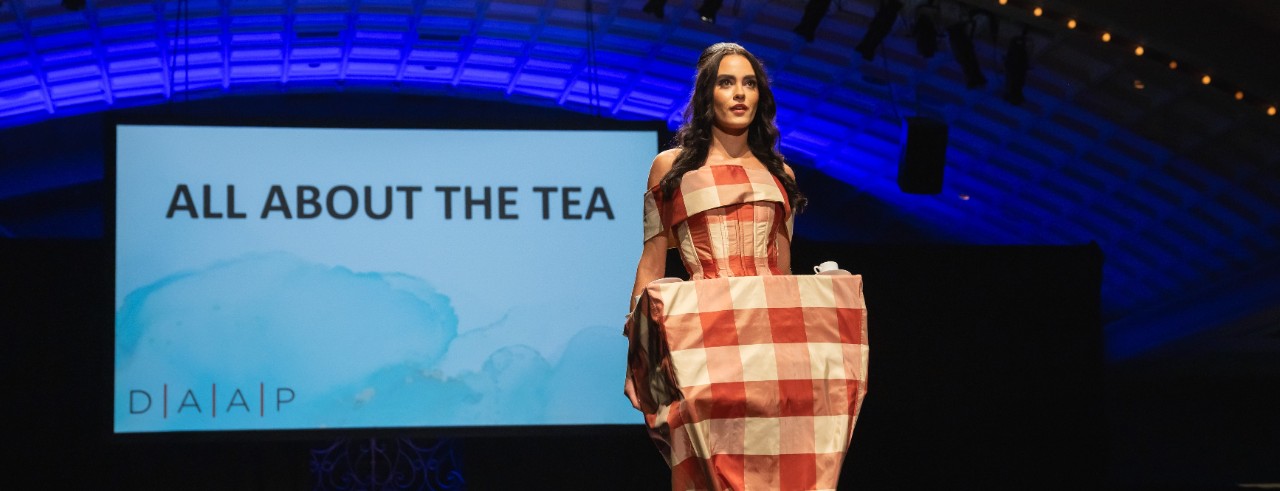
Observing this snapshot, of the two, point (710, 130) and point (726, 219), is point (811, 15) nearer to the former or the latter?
point (710, 130)

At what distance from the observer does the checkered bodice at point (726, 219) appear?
2.97 meters

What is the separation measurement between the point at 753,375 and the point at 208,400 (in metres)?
4.19

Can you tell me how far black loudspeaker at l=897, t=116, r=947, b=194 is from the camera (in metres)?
10.4

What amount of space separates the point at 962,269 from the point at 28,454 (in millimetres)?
6646

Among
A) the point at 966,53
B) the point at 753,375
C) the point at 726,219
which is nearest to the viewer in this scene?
the point at 753,375

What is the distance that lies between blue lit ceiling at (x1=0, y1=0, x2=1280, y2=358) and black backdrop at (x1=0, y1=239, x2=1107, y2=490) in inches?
78.7

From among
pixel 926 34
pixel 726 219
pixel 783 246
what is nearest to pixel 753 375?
pixel 726 219

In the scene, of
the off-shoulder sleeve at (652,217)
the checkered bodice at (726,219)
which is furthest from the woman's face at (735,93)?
the off-shoulder sleeve at (652,217)

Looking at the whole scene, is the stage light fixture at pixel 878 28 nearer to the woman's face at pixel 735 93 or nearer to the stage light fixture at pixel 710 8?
the stage light fixture at pixel 710 8

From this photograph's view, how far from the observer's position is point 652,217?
3090 mm

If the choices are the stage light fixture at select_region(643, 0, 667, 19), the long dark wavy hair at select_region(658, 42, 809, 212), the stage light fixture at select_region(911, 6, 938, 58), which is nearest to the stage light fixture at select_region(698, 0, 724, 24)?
the stage light fixture at select_region(643, 0, 667, 19)

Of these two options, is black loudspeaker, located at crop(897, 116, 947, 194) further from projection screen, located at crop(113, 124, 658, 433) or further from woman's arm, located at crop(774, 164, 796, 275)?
woman's arm, located at crop(774, 164, 796, 275)

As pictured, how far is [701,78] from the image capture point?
3.09m

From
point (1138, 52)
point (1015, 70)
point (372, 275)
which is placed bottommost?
point (372, 275)
